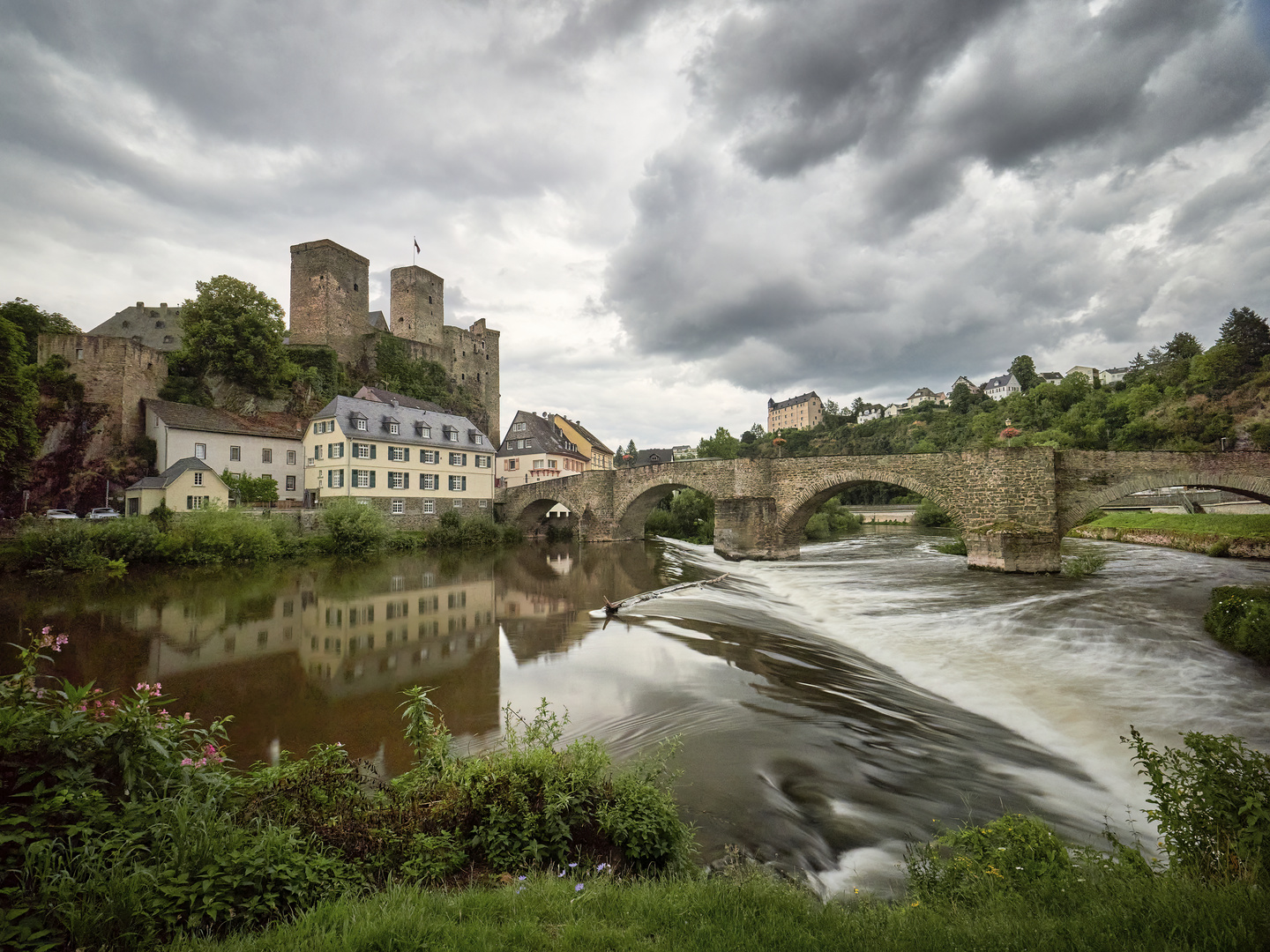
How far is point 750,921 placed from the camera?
259 cm

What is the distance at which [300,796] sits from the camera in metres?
3.52

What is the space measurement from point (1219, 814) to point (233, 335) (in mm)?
41637

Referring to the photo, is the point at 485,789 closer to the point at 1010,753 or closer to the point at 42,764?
the point at 42,764

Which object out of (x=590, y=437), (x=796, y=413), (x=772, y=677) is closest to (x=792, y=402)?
(x=796, y=413)

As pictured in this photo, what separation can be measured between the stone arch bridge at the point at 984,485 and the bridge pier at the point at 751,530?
41 mm

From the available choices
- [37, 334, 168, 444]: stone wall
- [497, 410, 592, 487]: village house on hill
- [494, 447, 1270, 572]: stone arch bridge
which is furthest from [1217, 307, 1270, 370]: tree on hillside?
[37, 334, 168, 444]: stone wall

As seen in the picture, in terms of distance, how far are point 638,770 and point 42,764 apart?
3424 millimetres

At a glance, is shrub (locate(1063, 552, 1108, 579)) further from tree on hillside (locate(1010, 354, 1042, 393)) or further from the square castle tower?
tree on hillside (locate(1010, 354, 1042, 393))

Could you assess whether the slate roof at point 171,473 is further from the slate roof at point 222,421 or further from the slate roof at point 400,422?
the slate roof at point 400,422

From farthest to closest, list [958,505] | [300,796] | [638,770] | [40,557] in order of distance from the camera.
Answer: [958,505] → [40,557] → [638,770] → [300,796]

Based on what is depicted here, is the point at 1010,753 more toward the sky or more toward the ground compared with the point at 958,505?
more toward the ground

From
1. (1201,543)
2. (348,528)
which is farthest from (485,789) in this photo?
(1201,543)

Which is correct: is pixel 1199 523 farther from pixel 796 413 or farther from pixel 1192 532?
pixel 796 413

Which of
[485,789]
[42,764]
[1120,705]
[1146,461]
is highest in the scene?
[1146,461]
